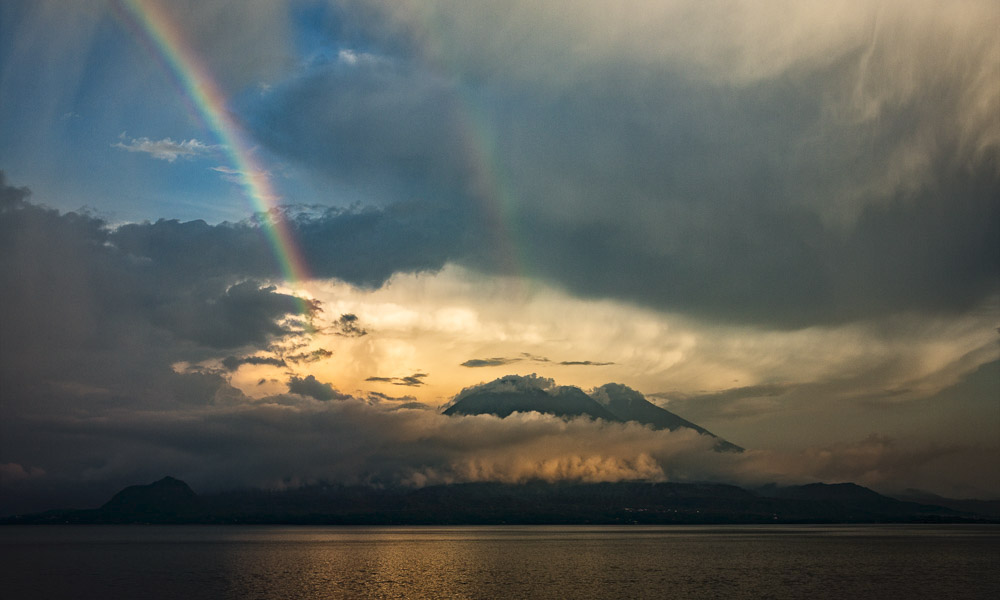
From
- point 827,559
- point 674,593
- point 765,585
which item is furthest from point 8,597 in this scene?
point 827,559

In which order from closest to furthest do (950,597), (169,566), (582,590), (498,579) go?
(950,597) < (582,590) < (498,579) < (169,566)

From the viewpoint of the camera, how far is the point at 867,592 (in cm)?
10938

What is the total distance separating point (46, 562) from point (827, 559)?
201283mm

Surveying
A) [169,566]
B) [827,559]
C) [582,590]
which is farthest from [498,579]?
[827,559]

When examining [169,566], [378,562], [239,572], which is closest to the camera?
[239,572]

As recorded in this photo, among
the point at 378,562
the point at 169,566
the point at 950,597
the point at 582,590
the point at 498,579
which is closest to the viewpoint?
the point at 950,597

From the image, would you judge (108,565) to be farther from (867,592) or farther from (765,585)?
(867,592)

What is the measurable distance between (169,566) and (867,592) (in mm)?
148199

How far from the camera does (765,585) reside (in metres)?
117

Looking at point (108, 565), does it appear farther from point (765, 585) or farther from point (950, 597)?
point (950, 597)

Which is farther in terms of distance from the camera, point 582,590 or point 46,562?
point 46,562

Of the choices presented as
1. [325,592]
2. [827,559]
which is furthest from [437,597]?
[827,559]

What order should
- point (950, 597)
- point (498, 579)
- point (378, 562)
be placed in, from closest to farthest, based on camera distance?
point (950, 597) → point (498, 579) → point (378, 562)

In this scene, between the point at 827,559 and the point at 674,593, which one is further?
the point at 827,559
